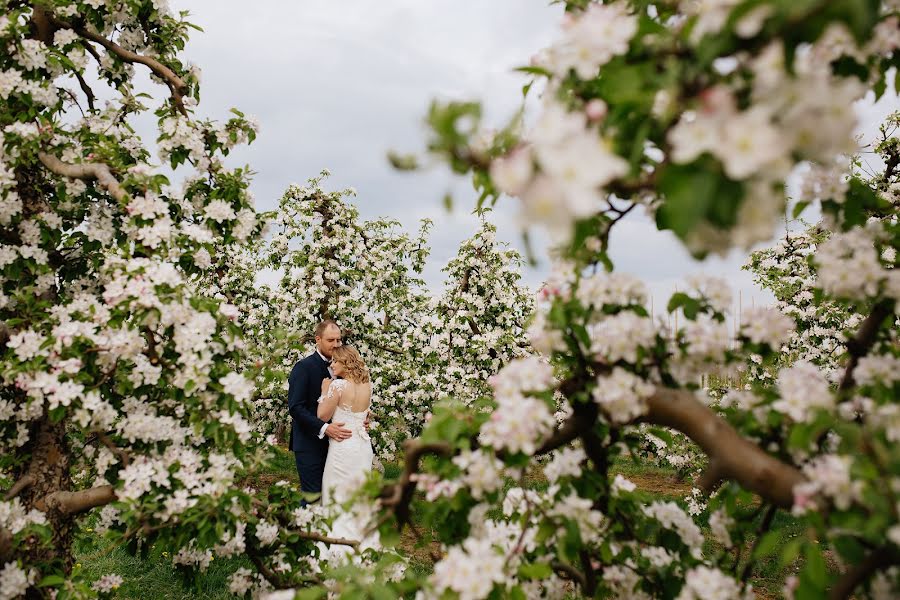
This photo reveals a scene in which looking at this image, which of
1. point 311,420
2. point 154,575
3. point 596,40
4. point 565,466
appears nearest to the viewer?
point 596,40

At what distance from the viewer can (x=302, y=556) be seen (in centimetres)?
385

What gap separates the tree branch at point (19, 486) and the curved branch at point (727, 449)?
3.60 meters

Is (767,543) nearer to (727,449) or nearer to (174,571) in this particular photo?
(727,449)

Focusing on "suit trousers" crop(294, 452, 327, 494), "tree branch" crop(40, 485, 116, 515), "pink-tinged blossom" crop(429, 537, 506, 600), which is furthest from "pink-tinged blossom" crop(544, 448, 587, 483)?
"suit trousers" crop(294, 452, 327, 494)

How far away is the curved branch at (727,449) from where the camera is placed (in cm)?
171

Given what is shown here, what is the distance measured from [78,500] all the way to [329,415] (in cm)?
281

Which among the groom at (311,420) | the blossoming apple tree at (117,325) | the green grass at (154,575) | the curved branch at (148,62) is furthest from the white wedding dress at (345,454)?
the curved branch at (148,62)

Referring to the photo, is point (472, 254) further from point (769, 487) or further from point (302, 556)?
point (769, 487)

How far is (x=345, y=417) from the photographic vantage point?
6.13 m

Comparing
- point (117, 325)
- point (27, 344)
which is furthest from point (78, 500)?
point (117, 325)

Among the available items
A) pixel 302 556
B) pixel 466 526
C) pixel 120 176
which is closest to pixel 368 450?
pixel 302 556

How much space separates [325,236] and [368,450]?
4552 millimetres

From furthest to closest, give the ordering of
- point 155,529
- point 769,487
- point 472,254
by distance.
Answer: point 472,254 → point 155,529 → point 769,487

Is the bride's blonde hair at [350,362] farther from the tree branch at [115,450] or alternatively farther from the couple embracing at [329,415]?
the tree branch at [115,450]
